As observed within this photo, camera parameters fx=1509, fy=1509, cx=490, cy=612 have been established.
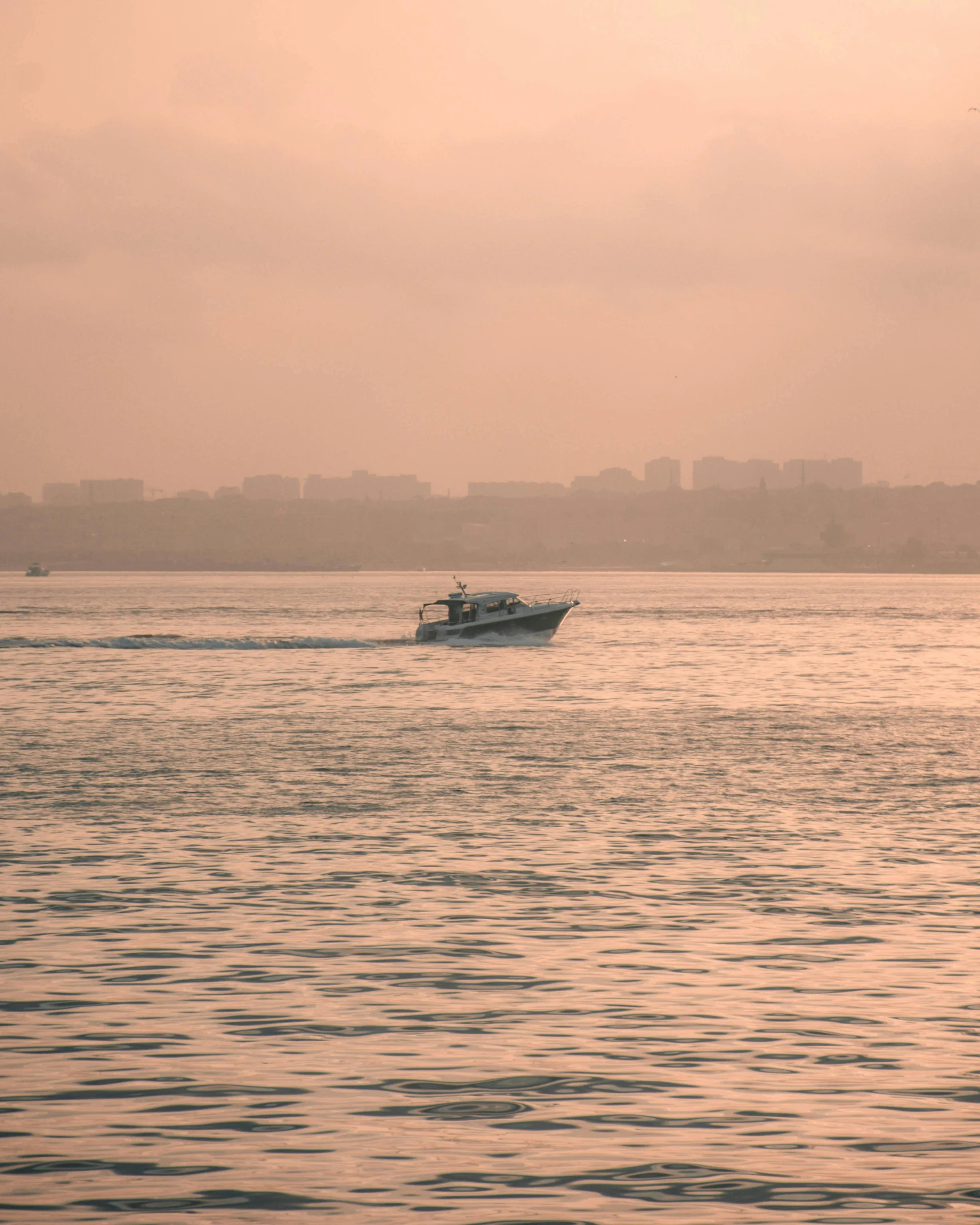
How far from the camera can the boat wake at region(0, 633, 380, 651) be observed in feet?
384

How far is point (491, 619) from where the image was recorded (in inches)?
4343

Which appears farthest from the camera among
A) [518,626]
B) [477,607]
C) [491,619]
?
[518,626]

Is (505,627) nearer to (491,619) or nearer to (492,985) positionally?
(491,619)

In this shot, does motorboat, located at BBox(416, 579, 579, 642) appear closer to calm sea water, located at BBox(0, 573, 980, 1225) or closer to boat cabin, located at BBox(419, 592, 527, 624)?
boat cabin, located at BBox(419, 592, 527, 624)

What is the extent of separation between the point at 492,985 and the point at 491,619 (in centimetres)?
9182

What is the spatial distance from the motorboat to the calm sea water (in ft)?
201

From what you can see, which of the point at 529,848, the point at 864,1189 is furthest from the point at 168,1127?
the point at 529,848

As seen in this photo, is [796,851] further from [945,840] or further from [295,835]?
[295,835]

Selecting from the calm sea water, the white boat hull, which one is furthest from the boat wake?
the calm sea water

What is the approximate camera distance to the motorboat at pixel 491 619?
11050 cm

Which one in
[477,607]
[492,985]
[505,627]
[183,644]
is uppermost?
[477,607]

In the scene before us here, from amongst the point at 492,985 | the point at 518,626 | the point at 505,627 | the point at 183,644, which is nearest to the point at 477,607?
the point at 505,627

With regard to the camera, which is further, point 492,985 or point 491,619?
point 491,619

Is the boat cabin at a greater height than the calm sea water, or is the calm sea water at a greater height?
the boat cabin
